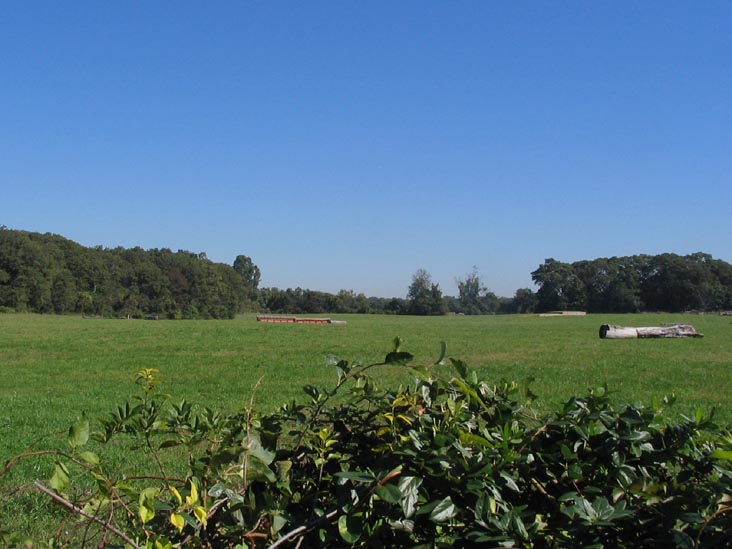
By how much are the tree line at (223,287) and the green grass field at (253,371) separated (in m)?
49.9

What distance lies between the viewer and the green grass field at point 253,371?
8.67 metres

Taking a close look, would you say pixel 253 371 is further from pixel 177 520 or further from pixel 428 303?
pixel 428 303

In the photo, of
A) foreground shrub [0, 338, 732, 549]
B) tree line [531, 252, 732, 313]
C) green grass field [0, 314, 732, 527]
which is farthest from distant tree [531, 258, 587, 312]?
foreground shrub [0, 338, 732, 549]

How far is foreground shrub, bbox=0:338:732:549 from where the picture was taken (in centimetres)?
139

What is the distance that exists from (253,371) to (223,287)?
7655cm

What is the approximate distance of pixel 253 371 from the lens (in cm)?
1369

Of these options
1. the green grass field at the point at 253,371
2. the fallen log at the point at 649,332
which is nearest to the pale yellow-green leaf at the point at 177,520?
the green grass field at the point at 253,371

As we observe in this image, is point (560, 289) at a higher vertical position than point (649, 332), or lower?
higher

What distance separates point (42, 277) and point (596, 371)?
70.3m

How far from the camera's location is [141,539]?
1.50 m

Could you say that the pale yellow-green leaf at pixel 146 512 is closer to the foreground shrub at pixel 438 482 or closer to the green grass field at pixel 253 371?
the foreground shrub at pixel 438 482

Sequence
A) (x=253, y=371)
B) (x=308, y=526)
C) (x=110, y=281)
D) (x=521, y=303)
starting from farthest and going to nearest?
1. (x=521, y=303)
2. (x=110, y=281)
3. (x=253, y=371)
4. (x=308, y=526)

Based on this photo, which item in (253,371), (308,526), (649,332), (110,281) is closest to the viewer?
(308,526)

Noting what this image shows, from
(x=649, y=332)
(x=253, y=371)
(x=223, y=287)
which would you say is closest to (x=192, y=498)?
(x=253, y=371)
